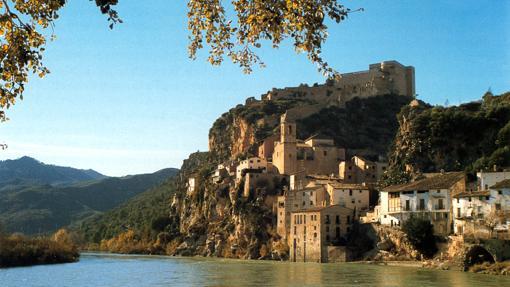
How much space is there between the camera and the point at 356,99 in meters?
109

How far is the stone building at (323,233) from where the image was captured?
65625 millimetres

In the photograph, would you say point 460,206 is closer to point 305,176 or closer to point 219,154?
point 305,176

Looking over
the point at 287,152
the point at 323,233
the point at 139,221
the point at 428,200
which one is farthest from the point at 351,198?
the point at 139,221

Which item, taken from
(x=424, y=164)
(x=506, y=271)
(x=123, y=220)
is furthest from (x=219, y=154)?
(x=506, y=271)

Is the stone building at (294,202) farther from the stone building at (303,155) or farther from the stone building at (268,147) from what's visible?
the stone building at (268,147)

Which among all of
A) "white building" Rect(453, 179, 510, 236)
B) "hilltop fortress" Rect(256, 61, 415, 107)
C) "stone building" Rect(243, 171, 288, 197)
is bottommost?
"white building" Rect(453, 179, 510, 236)

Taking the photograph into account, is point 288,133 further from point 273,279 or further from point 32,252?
point 273,279

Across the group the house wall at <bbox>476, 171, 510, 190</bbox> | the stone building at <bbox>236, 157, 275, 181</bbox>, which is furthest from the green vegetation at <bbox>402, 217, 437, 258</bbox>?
the stone building at <bbox>236, 157, 275, 181</bbox>

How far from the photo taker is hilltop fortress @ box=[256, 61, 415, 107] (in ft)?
360

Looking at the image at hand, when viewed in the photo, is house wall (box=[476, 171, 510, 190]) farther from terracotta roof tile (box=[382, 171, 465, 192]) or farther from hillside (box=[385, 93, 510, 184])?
hillside (box=[385, 93, 510, 184])

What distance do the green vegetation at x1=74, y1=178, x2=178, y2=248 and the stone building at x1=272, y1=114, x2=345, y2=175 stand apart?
2933cm

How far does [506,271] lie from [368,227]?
68.9 ft

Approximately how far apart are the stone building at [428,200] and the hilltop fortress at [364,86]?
47.9 metres

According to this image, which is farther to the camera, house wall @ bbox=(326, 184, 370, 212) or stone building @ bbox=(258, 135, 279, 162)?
stone building @ bbox=(258, 135, 279, 162)
